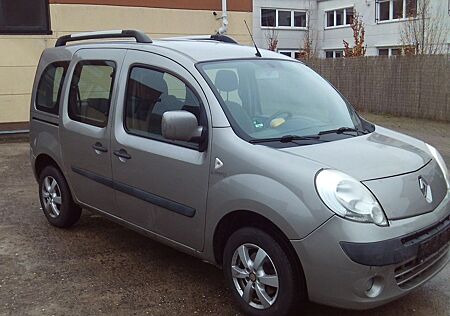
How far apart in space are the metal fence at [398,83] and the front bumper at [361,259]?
12.0m

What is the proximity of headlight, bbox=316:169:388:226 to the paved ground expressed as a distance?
921 mm

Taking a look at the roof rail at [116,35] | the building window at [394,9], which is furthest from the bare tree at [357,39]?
the roof rail at [116,35]

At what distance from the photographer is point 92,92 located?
15.2 ft

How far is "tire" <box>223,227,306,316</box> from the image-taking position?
3.16 metres

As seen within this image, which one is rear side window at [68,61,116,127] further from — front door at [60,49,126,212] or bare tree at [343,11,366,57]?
bare tree at [343,11,366,57]

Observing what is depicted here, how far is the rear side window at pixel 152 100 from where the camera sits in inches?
152

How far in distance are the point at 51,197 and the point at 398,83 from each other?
41.8 feet

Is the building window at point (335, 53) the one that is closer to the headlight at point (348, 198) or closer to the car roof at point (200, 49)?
the car roof at point (200, 49)

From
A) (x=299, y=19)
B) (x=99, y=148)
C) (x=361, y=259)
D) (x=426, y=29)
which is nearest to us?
(x=361, y=259)

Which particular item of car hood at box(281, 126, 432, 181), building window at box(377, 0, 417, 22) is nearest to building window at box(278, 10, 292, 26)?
building window at box(377, 0, 417, 22)

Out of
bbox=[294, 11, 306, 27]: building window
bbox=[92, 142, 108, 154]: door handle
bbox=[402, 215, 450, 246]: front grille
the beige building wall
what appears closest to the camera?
bbox=[402, 215, 450, 246]: front grille

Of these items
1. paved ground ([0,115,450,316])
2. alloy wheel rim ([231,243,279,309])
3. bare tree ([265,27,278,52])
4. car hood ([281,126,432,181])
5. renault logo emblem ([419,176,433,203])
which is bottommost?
paved ground ([0,115,450,316])

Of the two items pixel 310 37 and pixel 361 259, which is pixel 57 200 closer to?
pixel 361 259

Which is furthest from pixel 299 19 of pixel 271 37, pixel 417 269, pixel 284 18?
pixel 417 269
